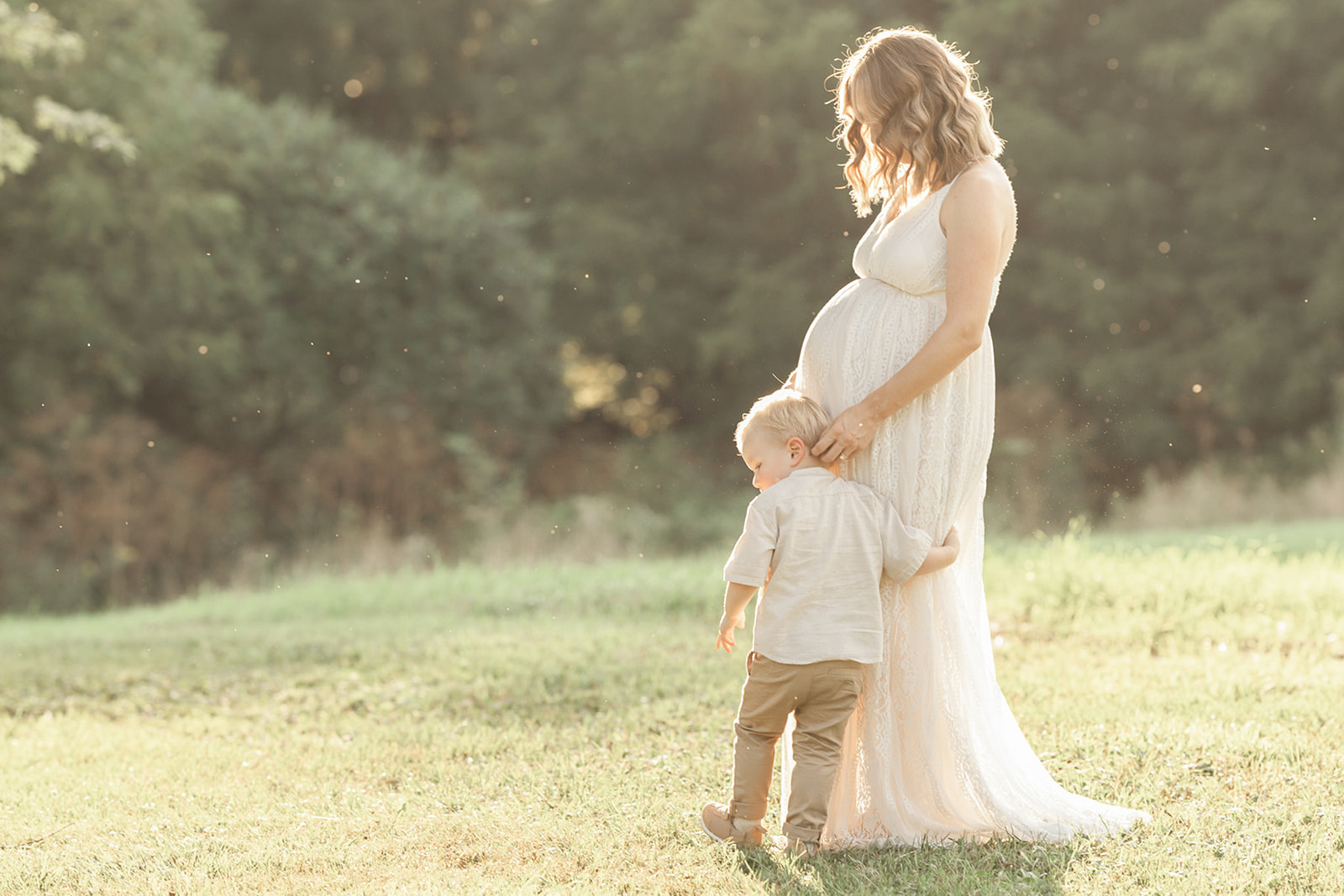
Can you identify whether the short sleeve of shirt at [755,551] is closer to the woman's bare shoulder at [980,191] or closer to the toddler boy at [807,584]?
the toddler boy at [807,584]

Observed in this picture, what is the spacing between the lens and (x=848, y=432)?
3420mm

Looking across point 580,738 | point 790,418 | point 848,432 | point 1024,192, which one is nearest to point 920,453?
point 848,432

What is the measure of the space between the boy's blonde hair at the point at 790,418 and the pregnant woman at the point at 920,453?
0.05 metres

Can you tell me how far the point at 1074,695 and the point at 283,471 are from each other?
12565mm

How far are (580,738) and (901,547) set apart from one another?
234cm

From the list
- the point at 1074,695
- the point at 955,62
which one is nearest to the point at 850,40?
the point at 1074,695

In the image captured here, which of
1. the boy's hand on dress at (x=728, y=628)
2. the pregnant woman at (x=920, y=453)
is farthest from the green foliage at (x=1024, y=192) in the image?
the boy's hand on dress at (x=728, y=628)

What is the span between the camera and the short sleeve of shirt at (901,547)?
340 centimetres

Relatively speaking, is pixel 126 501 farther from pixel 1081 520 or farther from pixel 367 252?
pixel 1081 520

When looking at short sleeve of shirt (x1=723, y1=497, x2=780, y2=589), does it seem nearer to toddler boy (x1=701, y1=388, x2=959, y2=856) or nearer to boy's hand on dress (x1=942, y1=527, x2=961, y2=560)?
toddler boy (x1=701, y1=388, x2=959, y2=856)

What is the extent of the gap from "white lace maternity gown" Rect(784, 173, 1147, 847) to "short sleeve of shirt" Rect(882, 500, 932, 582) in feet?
0.31

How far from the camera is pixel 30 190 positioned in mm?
14711

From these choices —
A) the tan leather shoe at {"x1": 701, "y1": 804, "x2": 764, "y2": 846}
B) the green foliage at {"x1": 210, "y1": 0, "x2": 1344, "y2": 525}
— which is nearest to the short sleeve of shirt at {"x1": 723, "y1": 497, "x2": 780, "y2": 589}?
the tan leather shoe at {"x1": 701, "y1": 804, "x2": 764, "y2": 846}

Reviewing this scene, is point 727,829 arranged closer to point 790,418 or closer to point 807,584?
point 807,584
